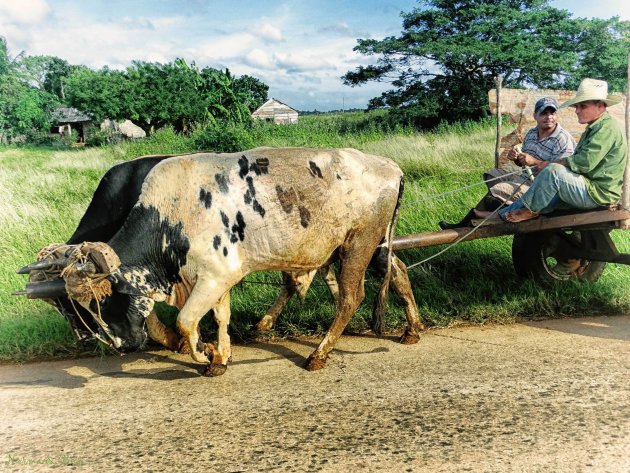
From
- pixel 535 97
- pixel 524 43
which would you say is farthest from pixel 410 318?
pixel 524 43

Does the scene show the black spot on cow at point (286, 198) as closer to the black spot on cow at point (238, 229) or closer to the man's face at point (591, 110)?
the black spot on cow at point (238, 229)

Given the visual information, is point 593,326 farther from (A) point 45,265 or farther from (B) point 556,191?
(A) point 45,265

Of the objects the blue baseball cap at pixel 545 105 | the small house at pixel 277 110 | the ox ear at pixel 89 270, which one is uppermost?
the small house at pixel 277 110

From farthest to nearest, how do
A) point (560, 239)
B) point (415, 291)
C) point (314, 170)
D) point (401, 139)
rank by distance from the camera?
point (401, 139), point (415, 291), point (560, 239), point (314, 170)

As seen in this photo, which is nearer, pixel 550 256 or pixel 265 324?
pixel 265 324

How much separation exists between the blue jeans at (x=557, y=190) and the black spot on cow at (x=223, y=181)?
241 centimetres

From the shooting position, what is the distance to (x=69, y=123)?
57.6m

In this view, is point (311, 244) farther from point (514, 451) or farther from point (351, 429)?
point (514, 451)

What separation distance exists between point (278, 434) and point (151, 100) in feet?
115

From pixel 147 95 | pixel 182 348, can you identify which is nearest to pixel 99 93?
pixel 147 95

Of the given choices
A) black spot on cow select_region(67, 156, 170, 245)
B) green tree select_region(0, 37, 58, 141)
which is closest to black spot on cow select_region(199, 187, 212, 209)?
black spot on cow select_region(67, 156, 170, 245)

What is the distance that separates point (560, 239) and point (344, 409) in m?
3.11

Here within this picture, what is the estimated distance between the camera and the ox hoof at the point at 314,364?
13.5ft

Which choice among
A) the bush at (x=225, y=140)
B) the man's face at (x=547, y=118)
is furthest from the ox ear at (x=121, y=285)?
the bush at (x=225, y=140)
